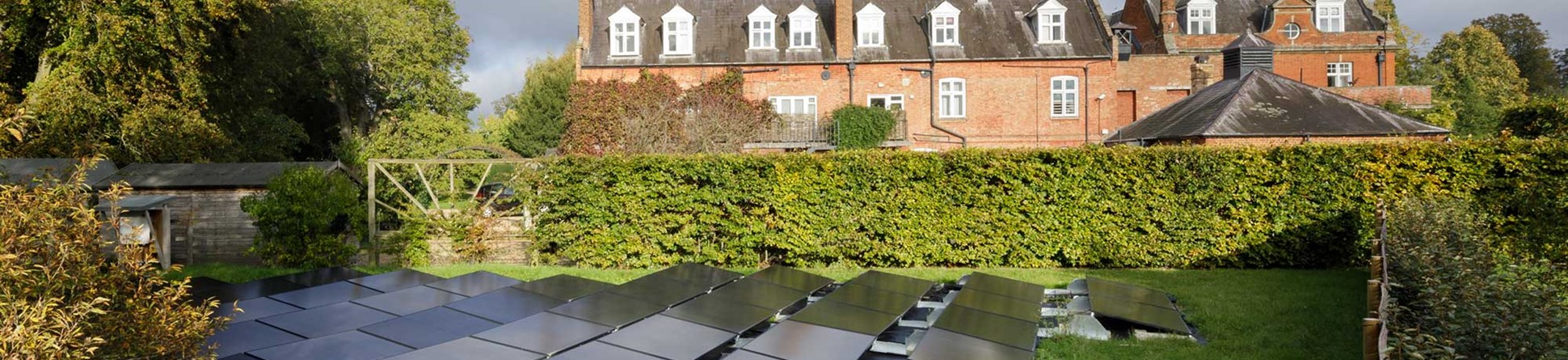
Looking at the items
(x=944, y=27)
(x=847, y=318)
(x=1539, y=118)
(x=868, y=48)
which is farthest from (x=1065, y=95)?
(x=847, y=318)

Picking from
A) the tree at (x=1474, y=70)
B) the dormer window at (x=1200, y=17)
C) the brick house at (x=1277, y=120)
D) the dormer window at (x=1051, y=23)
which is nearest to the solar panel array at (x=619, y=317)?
the brick house at (x=1277, y=120)

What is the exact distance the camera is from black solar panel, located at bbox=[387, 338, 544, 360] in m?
6.39

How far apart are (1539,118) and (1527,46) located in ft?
187

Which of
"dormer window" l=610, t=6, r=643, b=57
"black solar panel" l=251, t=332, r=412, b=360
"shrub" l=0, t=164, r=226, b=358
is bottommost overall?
"black solar panel" l=251, t=332, r=412, b=360

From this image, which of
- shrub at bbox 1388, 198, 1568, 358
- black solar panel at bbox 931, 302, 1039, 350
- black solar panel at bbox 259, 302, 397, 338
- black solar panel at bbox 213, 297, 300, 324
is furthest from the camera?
black solar panel at bbox 213, 297, 300, 324

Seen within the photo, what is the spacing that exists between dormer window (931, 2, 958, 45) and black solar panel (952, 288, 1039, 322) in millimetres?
22075

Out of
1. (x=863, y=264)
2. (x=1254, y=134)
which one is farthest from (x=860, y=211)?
(x=1254, y=134)

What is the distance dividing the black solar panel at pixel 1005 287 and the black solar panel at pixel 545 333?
4485 mm

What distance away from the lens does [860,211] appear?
15.0m

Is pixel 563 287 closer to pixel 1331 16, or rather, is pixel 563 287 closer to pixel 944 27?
pixel 944 27

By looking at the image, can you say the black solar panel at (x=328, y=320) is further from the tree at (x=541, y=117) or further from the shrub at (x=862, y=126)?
the tree at (x=541, y=117)

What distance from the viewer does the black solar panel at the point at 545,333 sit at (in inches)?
271

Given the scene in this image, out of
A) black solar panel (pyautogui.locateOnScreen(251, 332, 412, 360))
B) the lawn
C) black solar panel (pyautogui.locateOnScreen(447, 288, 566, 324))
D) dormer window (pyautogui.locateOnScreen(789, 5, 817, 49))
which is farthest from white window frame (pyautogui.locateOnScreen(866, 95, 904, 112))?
black solar panel (pyautogui.locateOnScreen(251, 332, 412, 360))

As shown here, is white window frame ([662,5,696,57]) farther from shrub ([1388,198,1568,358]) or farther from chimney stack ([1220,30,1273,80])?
shrub ([1388,198,1568,358])
